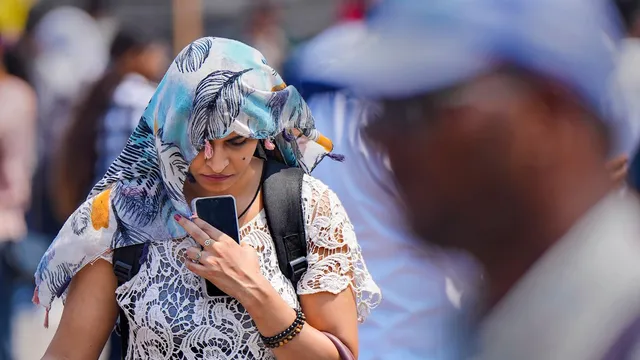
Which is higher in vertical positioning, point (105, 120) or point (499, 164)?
point (499, 164)

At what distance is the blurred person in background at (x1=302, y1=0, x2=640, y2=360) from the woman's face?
1.31m

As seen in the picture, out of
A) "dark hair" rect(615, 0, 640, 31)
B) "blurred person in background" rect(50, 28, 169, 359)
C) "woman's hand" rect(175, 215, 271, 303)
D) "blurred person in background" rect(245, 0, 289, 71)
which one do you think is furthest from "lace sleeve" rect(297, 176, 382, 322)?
"blurred person in background" rect(245, 0, 289, 71)

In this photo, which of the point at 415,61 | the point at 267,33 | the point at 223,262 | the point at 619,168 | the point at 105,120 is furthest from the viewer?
the point at 267,33

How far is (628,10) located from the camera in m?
0.91

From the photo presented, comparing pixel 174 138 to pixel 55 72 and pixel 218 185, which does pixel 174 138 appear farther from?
pixel 55 72

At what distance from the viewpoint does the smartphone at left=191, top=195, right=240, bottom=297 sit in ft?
6.75

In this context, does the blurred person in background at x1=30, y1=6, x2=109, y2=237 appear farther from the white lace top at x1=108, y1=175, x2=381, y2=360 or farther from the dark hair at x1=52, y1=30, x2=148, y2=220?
the white lace top at x1=108, y1=175, x2=381, y2=360

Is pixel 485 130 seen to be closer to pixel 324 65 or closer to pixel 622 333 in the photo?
pixel 622 333

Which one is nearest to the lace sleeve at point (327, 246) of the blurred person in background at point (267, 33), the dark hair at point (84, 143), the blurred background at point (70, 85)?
the blurred background at point (70, 85)

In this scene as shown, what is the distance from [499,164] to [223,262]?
1.34m

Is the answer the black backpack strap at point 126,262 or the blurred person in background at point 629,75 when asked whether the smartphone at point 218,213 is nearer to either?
the black backpack strap at point 126,262

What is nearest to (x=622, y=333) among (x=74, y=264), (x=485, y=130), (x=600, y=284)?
(x=600, y=284)

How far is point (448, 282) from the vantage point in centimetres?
94

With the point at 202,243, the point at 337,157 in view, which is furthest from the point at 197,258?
the point at 337,157
